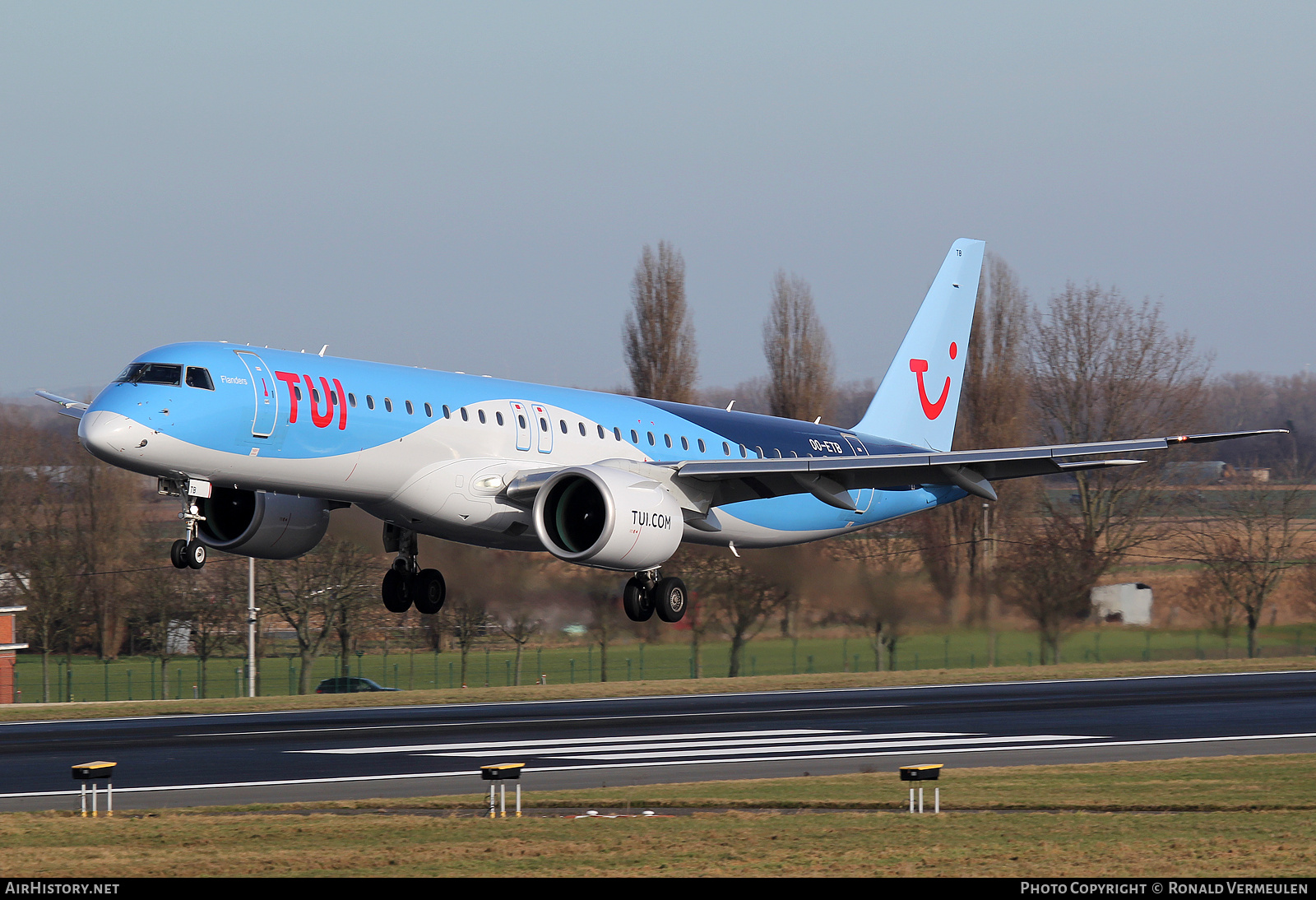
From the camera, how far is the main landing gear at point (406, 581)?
1289 inches

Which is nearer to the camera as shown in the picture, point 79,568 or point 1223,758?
point 1223,758

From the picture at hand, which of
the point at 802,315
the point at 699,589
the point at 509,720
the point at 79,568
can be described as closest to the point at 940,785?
the point at 509,720

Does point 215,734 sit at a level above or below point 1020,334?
below

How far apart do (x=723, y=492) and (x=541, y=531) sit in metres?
5.99

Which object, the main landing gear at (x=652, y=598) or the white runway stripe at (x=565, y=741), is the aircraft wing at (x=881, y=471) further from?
the white runway stripe at (x=565, y=741)

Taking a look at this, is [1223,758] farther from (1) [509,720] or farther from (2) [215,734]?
(2) [215,734]

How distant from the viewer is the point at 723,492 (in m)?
34.1

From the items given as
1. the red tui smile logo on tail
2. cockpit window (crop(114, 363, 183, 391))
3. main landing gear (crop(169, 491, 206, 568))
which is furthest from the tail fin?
cockpit window (crop(114, 363, 183, 391))

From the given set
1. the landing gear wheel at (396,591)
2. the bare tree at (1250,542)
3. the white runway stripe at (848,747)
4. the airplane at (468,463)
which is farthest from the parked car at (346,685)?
the bare tree at (1250,542)

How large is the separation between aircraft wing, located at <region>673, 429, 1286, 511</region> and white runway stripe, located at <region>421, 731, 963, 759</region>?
5.76 m

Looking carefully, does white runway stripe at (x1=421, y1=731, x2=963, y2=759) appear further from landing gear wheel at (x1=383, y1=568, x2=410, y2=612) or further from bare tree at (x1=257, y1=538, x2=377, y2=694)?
bare tree at (x1=257, y1=538, x2=377, y2=694)

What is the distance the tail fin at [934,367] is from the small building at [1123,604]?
2069 centimetres

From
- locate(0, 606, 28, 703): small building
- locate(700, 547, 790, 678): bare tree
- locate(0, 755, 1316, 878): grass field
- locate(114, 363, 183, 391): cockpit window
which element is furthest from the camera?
locate(0, 606, 28, 703): small building

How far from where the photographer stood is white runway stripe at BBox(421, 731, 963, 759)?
→ 34688 millimetres
